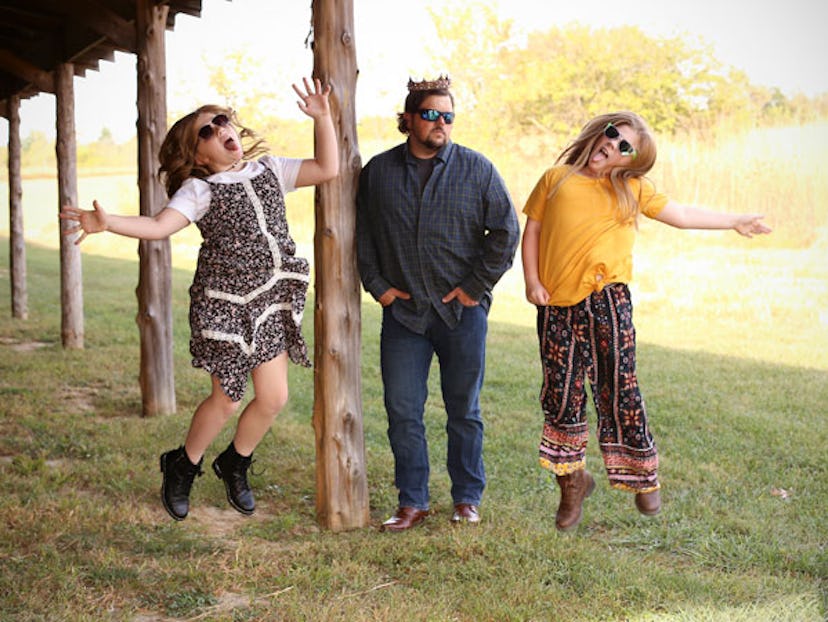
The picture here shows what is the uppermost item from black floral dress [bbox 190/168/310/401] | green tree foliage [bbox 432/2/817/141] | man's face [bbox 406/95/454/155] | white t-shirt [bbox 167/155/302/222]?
green tree foliage [bbox 432/2/817/141]

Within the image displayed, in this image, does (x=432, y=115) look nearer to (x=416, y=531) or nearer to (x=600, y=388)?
(x=600, y=388)

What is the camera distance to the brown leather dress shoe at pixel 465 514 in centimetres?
490

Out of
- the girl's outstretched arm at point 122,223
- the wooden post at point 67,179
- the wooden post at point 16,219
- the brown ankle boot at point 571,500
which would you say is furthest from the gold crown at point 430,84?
the wooden post at point 16,219

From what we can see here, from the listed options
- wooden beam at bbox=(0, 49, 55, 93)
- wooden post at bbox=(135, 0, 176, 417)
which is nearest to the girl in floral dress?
wooden post at bbox=(135, 0, 176, 417)

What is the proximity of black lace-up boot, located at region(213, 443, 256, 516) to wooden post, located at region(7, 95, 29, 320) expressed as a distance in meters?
8.43

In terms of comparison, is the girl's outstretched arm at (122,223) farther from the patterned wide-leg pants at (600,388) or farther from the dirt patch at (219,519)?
the dirt patch at (219,519)

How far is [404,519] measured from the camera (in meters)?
4.90

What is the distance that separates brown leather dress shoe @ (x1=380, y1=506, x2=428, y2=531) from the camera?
4875 millimetres

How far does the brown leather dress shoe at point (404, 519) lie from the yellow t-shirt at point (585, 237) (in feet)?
5.05

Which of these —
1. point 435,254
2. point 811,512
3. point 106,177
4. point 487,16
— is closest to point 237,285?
point 435,254

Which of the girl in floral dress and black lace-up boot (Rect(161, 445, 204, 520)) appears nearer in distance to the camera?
the girl in floral dress

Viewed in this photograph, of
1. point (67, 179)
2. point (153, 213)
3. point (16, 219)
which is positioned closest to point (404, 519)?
point (153, 213)

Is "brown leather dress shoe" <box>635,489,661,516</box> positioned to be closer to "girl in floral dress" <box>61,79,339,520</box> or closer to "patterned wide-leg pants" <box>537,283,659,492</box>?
"patterned wide-leg pants" <box>537,283,659,492</box>

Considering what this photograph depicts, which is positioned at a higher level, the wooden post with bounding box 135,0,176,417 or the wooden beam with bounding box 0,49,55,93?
the wooden beam with bounding box 0,49,55,93
